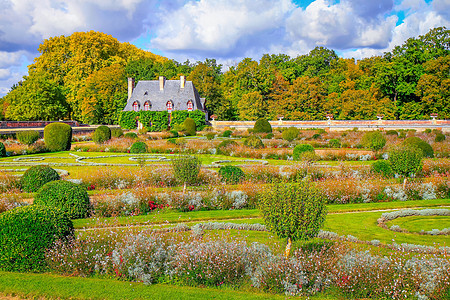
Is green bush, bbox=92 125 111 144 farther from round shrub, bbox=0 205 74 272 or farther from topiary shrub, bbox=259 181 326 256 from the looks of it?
topiary shrub, bbox=259 181 326 256

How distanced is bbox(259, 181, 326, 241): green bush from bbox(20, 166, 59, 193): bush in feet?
30.9

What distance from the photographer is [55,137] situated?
87.2ft

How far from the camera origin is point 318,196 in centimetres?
630

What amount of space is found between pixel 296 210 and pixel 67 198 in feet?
20.8

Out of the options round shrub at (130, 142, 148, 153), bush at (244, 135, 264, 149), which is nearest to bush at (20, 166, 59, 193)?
round shrub at (130, 142, 148, 153)

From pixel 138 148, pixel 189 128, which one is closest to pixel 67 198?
pixel 138 148

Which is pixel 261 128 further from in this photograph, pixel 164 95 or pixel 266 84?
pixel 164 95

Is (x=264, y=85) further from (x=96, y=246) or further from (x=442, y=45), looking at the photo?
(x=96, y=246)

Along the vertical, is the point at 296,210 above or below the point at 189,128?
above

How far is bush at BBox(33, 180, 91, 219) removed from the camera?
9.33 metres

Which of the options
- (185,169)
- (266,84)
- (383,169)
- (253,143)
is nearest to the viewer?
(185,169)

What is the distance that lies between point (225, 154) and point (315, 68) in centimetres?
4093

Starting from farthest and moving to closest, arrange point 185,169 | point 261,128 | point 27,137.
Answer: point 261,128 → point 27,137 → point 185,169

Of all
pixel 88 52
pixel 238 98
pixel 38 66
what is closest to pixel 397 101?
pixel 238 98
